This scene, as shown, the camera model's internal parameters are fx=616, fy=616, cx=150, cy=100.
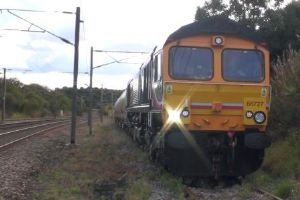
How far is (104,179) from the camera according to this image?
14.3m

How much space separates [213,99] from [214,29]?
1581 mm

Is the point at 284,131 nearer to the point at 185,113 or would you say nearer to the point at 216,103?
the point at 216,103

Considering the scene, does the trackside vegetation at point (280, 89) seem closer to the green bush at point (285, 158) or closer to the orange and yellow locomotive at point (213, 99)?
the green bush at point (285, 158)

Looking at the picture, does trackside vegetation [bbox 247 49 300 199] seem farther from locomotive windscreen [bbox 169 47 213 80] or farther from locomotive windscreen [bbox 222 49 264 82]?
locomotive windscreen [bbox 169 47 213 80]

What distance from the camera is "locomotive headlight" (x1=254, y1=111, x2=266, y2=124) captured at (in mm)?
13383

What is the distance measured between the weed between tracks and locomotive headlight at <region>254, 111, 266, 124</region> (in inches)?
85.2

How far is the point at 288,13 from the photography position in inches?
1066

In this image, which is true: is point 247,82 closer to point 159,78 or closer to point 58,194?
point 159,78

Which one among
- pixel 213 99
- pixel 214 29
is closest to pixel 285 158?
pixel 213 99

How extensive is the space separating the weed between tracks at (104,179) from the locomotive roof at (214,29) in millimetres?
3201

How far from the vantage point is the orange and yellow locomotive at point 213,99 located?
13.2m

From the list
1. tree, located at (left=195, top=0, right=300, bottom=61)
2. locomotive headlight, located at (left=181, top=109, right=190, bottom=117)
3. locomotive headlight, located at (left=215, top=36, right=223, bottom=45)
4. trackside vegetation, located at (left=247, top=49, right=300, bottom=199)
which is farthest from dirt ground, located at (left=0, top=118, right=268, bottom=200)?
tree, located at (left=195, top=0, right=300, bottom=61)

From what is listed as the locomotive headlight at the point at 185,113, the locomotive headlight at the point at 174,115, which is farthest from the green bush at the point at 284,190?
the locomotive headlight at the point at 174,115

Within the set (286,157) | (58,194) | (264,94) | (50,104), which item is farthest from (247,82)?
(50,104)
